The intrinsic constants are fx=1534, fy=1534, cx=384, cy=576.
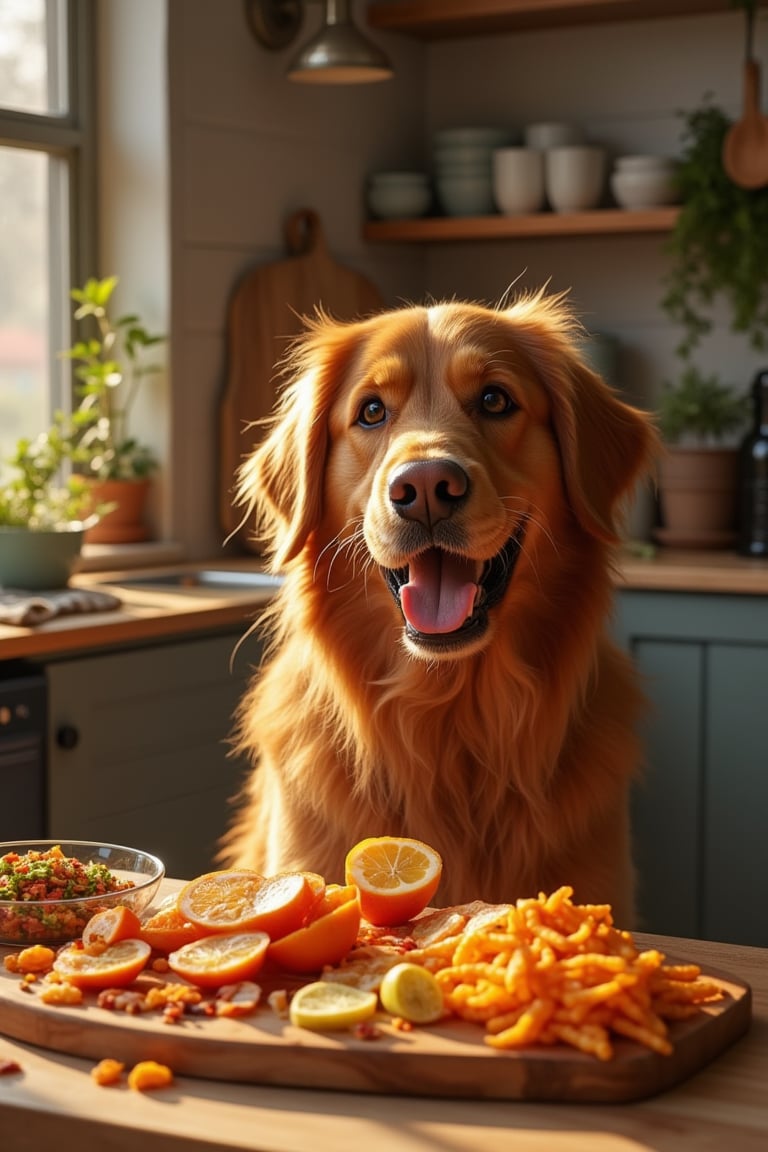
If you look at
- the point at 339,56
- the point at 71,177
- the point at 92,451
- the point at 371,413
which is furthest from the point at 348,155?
the point at 371,413

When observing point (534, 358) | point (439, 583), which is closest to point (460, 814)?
point (439, 583)

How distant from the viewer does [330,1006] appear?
1.10m

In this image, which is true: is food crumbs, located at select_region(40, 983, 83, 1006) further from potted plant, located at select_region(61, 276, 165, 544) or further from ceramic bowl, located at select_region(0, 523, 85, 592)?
potted plant, located at select_region(61, 276, 165, 544)

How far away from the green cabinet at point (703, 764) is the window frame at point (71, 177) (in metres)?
1.50

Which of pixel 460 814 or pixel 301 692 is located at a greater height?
pixel 301 692

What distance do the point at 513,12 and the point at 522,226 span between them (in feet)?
1.79

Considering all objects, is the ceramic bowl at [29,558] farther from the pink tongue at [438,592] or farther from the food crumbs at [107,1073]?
the food crumbs at [107,1073]

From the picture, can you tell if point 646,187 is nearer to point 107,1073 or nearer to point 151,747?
point 151,747

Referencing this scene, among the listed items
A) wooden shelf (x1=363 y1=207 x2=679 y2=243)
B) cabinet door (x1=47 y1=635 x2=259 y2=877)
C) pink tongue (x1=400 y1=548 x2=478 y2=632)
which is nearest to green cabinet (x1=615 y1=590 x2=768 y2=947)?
cabinet door (x1=47 y1=635 x2=259 y2=877)

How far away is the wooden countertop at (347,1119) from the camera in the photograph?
960 millimetres

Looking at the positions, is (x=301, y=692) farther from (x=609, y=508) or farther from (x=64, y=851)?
(x=64, y=851)

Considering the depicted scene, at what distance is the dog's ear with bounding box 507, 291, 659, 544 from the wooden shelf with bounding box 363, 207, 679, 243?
183cm

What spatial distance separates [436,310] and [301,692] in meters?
0.56

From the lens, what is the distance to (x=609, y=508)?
6.91 ft
